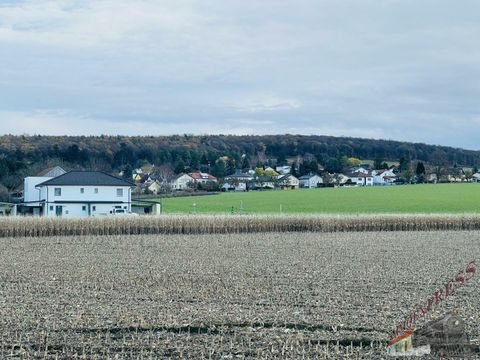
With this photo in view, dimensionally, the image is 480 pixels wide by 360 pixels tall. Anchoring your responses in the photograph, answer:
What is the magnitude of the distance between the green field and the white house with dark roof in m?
5.04

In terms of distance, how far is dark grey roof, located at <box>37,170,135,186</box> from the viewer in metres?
71.4

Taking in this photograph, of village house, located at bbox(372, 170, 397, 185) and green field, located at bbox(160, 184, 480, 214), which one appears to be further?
village house, located at bbox(372, 170, 397, 185)

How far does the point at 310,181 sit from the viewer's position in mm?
146625

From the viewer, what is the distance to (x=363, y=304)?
18.4 metres

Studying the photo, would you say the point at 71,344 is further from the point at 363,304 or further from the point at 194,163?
the point at 194,163

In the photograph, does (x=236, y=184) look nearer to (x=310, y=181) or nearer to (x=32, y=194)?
(x=310, y=181)

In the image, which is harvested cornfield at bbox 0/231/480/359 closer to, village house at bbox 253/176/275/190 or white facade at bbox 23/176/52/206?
white facade at bbox 23/176/52/206

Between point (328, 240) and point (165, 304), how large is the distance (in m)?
24.5

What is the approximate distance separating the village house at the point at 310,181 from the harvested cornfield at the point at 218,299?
109 meters

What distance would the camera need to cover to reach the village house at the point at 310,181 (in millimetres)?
146500

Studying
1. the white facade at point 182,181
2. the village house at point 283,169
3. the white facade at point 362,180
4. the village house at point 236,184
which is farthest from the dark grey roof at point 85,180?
the village house at point 283,169

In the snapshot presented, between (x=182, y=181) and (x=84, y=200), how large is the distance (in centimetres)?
6509

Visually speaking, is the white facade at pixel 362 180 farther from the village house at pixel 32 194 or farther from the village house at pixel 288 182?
the village house at pixel 32 194

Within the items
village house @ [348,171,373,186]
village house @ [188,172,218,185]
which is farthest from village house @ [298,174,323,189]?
village house @ [188,172,218,185]
